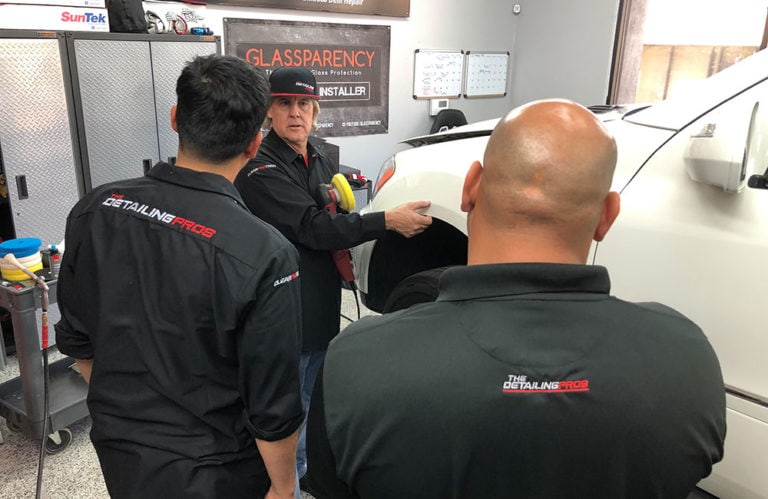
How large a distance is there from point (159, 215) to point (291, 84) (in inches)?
43.1

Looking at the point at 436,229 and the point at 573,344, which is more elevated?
the point at 573,344

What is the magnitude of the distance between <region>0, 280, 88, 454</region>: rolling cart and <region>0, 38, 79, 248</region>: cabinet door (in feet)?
3.80

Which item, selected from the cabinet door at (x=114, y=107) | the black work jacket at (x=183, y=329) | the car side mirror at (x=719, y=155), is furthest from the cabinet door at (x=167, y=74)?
the car side mirror at (x=719, y=155)

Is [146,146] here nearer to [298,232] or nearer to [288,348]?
[298,232]

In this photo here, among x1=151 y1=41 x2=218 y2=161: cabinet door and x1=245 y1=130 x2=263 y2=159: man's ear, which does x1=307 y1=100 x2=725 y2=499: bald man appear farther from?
x1=151 y1=41 x2=218 y2=161: cabinet door

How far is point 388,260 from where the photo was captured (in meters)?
2.66

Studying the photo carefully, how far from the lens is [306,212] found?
6.95 feet

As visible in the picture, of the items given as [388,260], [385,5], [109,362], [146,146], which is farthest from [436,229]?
[385,5]

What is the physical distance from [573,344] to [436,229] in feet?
5.66

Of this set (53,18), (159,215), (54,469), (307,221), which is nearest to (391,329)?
(159,215)

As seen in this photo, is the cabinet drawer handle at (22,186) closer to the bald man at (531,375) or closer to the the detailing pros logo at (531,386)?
the bald man at (531,375)

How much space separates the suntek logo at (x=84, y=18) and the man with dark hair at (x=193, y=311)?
282 centimetres

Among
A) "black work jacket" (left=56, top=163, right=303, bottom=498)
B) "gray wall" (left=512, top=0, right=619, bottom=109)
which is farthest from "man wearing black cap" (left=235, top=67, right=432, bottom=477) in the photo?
"gray wall" (left=512, top=0, right=619, bottom=109)

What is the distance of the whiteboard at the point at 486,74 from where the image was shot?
718 cm
